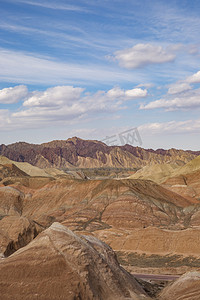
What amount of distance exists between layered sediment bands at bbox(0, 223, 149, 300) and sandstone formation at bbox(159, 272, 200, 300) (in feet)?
8.03

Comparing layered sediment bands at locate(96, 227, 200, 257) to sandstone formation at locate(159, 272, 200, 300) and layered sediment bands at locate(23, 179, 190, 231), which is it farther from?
sandstone formation at locate(159, 272, 200, 300)

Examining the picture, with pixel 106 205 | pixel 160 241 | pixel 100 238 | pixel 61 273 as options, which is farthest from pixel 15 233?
pixel 106 205

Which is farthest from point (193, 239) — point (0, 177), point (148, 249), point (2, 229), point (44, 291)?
point (0, 177)

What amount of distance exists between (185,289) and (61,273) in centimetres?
998

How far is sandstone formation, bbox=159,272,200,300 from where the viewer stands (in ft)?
86.3

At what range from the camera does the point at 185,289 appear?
91.9 ft

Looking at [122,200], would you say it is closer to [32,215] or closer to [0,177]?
[32,215]

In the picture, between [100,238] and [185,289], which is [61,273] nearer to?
[185,289]

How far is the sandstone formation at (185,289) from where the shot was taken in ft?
86.3

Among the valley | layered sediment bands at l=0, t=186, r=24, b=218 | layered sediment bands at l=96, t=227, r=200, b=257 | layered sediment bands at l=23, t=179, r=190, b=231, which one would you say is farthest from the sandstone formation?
layered sediment bands at l=0, t=186, r=24, b=218

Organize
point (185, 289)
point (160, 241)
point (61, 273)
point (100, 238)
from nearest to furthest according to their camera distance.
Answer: point (61, 273) < point (185, 289) < point (160, 241) < point (100, 238)

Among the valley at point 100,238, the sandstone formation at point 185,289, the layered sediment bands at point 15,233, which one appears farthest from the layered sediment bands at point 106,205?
the sandstone formation at point 185,289

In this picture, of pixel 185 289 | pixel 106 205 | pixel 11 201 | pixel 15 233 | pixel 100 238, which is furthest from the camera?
pixel 11 201

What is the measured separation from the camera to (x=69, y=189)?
325 feet
